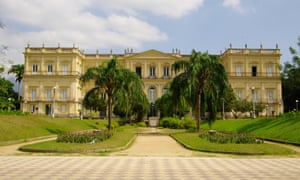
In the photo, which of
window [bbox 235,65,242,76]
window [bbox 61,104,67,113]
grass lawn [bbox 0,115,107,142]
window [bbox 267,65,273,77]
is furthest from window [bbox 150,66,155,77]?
grass lawn [bbox 0,115,107,142]

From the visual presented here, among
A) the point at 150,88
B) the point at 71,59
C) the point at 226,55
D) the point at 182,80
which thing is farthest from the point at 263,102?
the point at 182,80

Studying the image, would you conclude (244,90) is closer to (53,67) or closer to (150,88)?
(150,88)

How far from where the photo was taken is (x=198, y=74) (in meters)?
25.6

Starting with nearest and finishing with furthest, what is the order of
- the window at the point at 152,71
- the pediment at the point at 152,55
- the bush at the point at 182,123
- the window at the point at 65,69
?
1. the bush at the point at 182,123
2. the window at the point at 65,69
3. the pediment at the point at 152,55
4. the window at the point at 152,71

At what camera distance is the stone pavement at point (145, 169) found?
27.6 feet

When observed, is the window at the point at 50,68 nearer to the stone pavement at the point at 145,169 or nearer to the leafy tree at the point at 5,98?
the leafy tree at the point at 5,98

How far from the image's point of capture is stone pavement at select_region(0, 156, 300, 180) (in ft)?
27.6

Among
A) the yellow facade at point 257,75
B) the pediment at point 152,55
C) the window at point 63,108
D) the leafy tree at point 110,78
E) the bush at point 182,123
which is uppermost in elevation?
the pediment at point 152,55

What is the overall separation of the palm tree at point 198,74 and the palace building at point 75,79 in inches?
1454

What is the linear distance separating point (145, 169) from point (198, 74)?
17.0 metres

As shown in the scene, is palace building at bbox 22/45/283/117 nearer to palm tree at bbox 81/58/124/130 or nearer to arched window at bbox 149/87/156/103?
arched window at bbox 149/87/156/103

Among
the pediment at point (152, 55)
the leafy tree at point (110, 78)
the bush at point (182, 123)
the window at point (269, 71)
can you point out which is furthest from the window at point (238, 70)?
the leafy tree at point (110, 78)

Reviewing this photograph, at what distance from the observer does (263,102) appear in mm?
64875

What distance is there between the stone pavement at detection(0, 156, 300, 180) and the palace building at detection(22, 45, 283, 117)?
52.3 m
